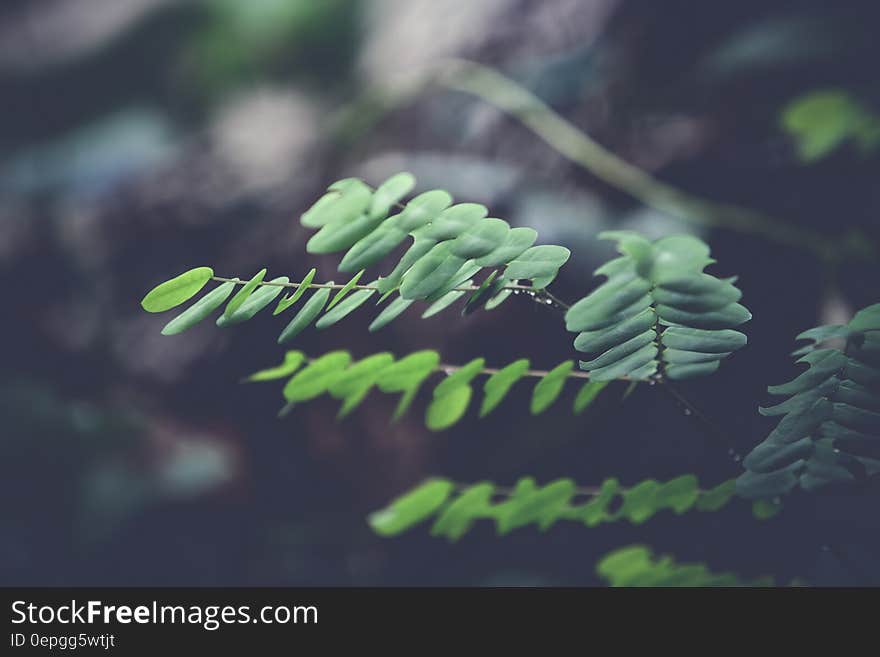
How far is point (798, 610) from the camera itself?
20.7 inches

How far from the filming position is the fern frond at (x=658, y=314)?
0.38 metres

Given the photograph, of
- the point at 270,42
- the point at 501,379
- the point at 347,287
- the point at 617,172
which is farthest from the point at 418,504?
the point at 270,42

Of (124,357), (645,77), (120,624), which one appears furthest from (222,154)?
(120,624)

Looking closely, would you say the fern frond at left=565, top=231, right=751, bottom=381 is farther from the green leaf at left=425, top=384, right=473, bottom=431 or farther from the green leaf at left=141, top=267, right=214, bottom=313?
the green leaf at left=141, top=267, right=214, bottom=313

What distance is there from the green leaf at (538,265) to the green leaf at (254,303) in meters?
0.16

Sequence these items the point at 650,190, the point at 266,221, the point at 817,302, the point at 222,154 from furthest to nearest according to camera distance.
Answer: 1. the point at 222,154
2. the point at 266,221
3. the point at 650,190
4. the point at 817,302

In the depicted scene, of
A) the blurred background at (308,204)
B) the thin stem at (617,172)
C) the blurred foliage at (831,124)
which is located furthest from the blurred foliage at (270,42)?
the blurred foliage at (831,124)

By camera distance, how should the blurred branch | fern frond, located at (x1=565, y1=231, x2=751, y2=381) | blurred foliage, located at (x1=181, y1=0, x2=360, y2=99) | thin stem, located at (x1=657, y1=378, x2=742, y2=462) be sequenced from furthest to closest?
blurred foliage, located at (x1=181, y1=0, x2=360, y2=99), the blurred branch, thin stem, located at (x1=657, y1=378, x2=742, y2=462), fern frond, located at (x1=565, y1=231, x2=751, y2=381)

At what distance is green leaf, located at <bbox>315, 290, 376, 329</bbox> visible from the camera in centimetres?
44

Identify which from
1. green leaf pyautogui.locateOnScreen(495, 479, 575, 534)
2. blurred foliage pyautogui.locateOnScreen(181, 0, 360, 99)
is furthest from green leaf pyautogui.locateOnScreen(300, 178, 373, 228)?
blurred foliage pyautogui.locateOnScreen(181, 0, 360, 99)

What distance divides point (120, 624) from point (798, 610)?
1.92 ft

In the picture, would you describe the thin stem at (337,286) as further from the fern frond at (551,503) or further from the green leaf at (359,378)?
the fern frond at (551,503)

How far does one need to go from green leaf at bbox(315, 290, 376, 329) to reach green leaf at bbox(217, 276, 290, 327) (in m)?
0.04

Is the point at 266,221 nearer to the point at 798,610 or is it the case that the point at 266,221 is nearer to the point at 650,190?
the point at 650,190
